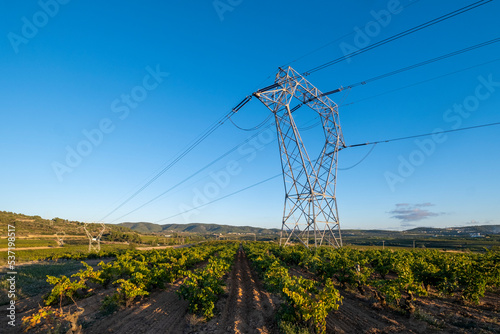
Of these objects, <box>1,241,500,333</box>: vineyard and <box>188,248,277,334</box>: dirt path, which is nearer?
<box>1,241,500,333</box>: vineyard

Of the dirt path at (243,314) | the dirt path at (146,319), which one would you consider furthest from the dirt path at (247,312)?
the dirt path at (146,319)

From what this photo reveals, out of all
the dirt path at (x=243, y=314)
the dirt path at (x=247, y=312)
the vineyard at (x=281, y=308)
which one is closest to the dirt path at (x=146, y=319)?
the vineyard at (x=281, y=308)

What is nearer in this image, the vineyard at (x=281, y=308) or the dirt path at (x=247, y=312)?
the vineyard at (x=281, y=308)

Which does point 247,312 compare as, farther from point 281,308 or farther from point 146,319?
point 146,319

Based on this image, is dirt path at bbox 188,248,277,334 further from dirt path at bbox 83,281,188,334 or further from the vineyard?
dirt path at bbox 83,281,188,334

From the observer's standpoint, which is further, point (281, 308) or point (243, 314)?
point (281, 308)

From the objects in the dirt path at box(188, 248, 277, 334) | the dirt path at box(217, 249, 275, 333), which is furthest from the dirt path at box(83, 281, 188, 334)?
the dirt path at box(217, 249, 275, 333)

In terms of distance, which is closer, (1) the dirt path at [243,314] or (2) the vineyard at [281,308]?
(2) the vineyard at [281,308]

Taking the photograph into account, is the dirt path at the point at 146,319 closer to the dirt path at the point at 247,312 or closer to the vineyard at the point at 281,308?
the vineyard at the point at 281,308

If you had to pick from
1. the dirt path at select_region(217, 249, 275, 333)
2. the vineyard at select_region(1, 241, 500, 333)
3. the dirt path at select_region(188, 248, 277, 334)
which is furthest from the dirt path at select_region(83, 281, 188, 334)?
the dirt path at select_region(217, 249, 275, 333)

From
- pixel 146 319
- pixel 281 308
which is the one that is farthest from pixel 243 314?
pixel 146 319

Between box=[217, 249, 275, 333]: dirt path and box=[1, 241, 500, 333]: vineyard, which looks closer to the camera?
box=[1, 241, 500, 333]: vineyard

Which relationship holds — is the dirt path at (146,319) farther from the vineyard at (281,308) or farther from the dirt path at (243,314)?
the dirt path at (243,314)

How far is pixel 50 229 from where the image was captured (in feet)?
403
